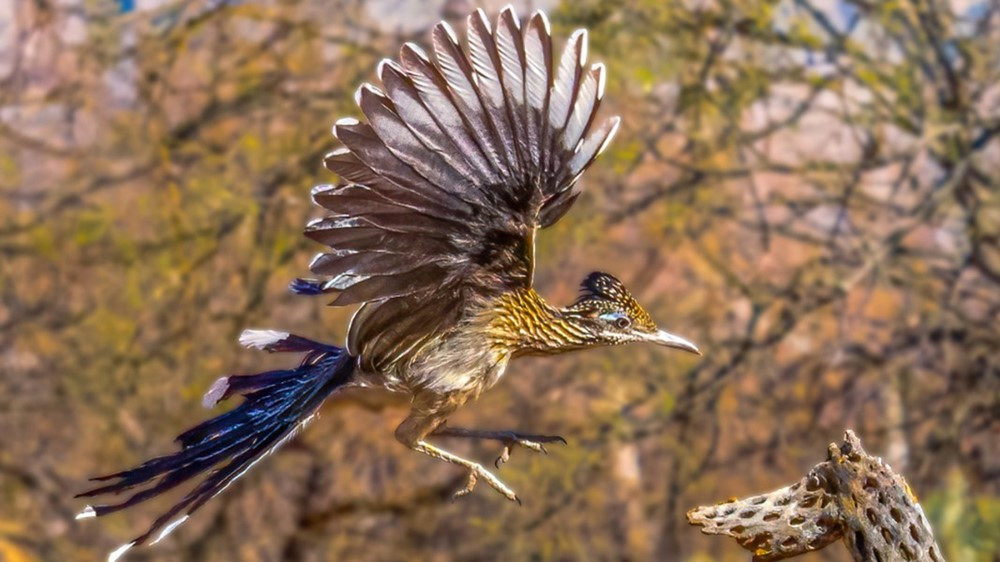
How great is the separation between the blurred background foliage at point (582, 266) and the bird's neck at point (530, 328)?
1313 millimetres

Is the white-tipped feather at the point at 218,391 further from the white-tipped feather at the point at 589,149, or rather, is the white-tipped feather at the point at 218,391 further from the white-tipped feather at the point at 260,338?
the white-tipped feather at the point at 589,149

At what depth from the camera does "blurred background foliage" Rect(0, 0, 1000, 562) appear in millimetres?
2340

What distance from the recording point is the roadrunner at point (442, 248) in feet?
2.91

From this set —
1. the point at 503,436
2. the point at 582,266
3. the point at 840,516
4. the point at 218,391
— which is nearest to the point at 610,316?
the point at 503,436

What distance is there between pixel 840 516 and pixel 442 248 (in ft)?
1.58

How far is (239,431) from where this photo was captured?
1017 mm

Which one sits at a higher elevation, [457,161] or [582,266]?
[582,266]

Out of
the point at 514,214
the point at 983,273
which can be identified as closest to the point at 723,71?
the point at 983,273

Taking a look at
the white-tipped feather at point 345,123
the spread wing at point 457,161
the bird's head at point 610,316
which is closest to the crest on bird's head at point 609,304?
the bird's head at point 610,316

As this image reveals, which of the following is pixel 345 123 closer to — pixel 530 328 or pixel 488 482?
pixel 530 328

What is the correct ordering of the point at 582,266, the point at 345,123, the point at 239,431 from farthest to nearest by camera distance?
the point at 582,266 → the point at 239,431 → the point at 345,123

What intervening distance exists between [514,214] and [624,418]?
1564mm

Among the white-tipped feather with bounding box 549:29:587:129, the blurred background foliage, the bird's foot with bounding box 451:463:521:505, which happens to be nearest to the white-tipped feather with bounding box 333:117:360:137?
the white-tipped feather with bounding box 549:29:587:129

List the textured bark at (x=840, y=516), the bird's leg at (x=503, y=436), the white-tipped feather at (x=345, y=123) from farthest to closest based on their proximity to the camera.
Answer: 1. the bird's leg at (x=503, y=436)
2. the textured bark at (x=840, y=516)
3. the white-tipped feather at (x=345, y=123)
